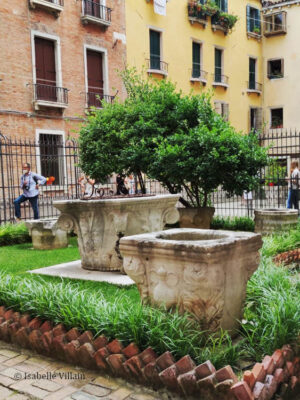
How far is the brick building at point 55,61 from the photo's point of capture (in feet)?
52.2

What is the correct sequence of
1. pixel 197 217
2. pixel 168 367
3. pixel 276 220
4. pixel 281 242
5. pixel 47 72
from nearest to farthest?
pixel 168 367 < pixel 281 242 < pixel 276 220 < pixel 197 217 < pixel 47 72

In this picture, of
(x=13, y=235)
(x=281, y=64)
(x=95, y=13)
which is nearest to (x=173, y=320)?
(x=13, y=235)

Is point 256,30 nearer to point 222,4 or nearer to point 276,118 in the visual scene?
point 222,4

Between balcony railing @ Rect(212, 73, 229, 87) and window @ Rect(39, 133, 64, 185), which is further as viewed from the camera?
balcony railing @ Rect(212, 73, 229, 87)

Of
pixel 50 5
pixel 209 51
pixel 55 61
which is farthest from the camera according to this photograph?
pixel 209 51

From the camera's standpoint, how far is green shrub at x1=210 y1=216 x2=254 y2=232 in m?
9.72

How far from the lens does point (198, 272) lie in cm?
319

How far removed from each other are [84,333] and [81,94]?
16.1 metres

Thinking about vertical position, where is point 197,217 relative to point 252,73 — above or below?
below

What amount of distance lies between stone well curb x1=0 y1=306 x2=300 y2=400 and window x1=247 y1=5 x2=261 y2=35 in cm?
2741

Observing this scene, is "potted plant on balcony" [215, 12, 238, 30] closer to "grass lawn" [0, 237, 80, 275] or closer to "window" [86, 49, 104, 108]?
"window" [86, 49, 104, 108]

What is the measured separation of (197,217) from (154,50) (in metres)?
14.7

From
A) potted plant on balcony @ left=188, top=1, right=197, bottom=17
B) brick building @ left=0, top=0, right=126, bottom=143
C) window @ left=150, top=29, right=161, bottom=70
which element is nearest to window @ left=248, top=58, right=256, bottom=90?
potted plant on balcony @ left=188, top=1, right=197, bottom=17

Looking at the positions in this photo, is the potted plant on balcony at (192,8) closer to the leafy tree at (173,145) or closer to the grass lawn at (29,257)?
the leafy tree at (173,145)
